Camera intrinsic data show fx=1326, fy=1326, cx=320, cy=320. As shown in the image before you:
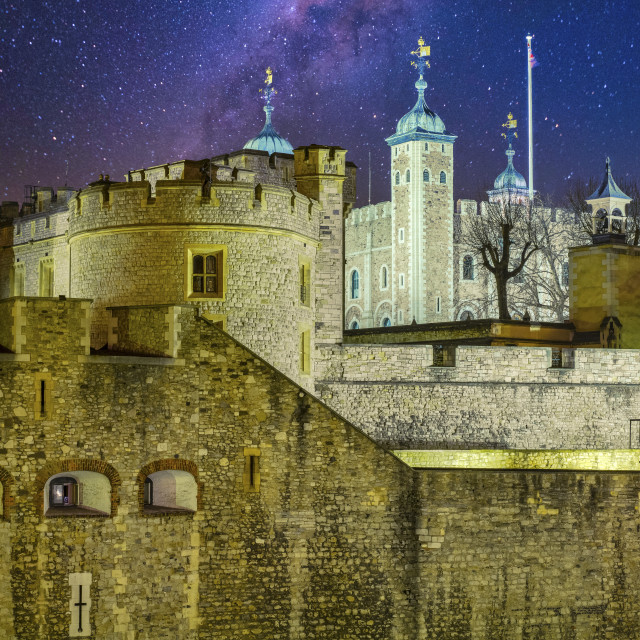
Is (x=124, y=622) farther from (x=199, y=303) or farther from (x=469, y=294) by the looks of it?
(x=469, y=294)

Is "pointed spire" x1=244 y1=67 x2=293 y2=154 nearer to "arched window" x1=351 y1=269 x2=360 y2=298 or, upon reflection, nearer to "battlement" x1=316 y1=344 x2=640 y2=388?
"battlement" x1=316 y1=344 x2=640 y2=388

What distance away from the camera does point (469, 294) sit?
82625mm

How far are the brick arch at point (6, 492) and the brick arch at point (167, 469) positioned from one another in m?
2.24

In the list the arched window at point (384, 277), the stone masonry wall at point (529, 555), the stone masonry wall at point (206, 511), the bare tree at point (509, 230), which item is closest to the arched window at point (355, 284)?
the arched window at point (384, 277)

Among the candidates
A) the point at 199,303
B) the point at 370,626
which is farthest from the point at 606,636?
the point at 199,303

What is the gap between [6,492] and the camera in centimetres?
2281

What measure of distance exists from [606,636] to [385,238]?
61.0m

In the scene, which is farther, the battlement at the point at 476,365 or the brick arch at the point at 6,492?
the battlement at the point at 476,365

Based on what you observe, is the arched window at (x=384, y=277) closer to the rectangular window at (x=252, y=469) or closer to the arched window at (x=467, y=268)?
the arched window at (x=467, y=268)

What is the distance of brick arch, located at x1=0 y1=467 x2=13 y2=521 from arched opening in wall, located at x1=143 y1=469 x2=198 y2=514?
2.43 meters

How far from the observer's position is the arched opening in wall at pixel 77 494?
23.6m

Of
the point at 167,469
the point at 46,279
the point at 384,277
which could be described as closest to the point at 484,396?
the point at 167,469

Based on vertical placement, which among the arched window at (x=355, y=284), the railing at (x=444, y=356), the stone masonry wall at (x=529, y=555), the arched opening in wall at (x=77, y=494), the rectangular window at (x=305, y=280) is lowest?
the stone masonry wall at (x=529, y=555)

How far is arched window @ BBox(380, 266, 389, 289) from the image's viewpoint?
8494 cm
